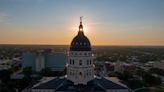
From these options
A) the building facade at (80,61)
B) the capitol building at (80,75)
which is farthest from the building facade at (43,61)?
the building facade at (80,61)

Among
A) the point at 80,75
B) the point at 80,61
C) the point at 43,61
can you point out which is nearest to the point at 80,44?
the point at 80,61

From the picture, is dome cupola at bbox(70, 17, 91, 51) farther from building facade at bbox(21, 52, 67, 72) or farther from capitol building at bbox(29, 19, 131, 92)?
building facade at bbox(21, 52, 67, 72)

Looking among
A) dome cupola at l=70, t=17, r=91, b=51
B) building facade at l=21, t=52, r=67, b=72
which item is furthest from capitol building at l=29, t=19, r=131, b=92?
building facade at l=21, t=52, r=67, b=72

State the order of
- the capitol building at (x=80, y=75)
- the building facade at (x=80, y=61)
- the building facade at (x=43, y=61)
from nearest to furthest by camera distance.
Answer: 1. the capitol building at (x=80, y=75)
2. the building facade at (x=80, y=61)
3. the building facade at (x=43, y=61)

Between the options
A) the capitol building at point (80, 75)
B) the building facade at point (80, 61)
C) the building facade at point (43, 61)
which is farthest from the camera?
the building facade at point (43, 61)

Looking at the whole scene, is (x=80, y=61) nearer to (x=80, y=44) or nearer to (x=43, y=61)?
(x=80, y=44)

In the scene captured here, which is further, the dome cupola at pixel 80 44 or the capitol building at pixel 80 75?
the dome cupola at pixel 80 44

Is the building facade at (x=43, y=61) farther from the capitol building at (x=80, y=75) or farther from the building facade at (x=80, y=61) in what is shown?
the building facade at (x=80, y=61)

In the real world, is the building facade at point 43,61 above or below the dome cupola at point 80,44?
below

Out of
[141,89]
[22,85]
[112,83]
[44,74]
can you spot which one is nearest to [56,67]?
[44,74]

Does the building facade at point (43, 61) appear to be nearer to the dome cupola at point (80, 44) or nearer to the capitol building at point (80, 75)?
the capitol building at point (80, 75)

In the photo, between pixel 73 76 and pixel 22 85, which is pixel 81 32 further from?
pixel 22 85
